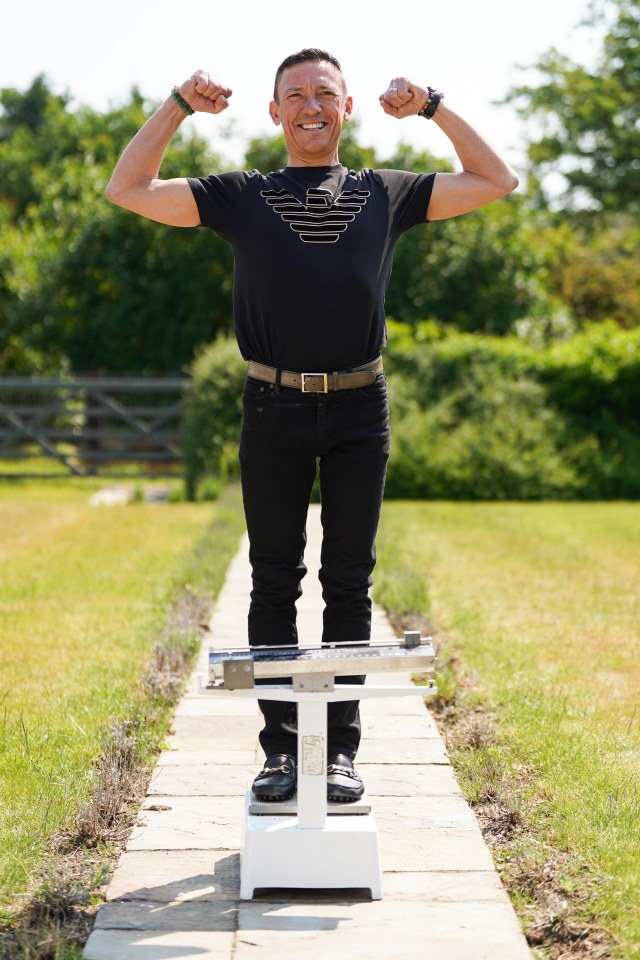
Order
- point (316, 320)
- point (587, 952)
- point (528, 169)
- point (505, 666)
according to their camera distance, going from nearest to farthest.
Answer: point (587, 952), point (316, 320), point (505, 666), point (528, 169)

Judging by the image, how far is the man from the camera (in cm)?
315

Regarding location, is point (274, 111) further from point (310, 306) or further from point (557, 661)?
point (557, 661)

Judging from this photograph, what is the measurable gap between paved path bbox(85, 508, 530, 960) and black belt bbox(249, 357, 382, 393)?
4.04 feet

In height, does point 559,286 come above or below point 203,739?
above

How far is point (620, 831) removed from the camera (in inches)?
127

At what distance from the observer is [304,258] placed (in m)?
3.13

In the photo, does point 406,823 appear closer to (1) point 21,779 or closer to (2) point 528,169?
(1) point 21,779

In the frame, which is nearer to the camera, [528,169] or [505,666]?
[505,666]

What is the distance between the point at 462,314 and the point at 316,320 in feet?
57.1

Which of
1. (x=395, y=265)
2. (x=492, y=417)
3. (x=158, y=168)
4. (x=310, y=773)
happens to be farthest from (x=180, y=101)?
(x=395, y=265)

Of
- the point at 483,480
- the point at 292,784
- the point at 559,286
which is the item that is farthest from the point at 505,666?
the point at 559,286

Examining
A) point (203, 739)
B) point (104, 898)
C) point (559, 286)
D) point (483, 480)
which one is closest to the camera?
point (104, 898)

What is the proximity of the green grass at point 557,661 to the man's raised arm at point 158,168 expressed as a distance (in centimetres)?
189

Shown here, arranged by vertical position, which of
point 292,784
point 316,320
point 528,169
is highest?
point 528,169
